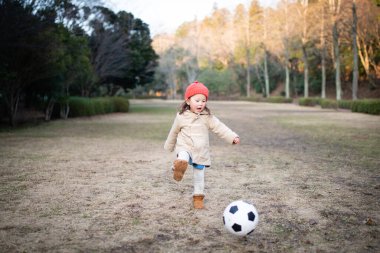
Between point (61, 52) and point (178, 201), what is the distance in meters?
13.5

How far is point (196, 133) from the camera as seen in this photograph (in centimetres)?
425

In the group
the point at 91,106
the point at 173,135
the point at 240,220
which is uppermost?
the point at 91,106

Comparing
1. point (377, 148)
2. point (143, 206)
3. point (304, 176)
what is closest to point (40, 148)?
point (143, 206)

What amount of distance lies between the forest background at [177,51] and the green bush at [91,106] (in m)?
0.62

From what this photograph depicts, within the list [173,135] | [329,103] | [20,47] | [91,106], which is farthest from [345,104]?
[173,135]

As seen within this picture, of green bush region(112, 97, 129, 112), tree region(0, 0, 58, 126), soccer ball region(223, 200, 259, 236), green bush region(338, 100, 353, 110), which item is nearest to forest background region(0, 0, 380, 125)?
tree region(0, 0, 58, 126)

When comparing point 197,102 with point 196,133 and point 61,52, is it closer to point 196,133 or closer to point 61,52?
point 196,133

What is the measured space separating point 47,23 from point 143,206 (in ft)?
41.7

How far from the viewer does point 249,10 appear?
162 feet

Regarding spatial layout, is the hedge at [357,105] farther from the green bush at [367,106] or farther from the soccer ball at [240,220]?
the soccer ball at [240,220]

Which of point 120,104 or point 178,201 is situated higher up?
point 120,104

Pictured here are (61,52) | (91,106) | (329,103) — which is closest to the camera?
(61,52)

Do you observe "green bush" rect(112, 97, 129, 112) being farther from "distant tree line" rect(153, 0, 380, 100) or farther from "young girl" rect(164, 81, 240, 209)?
"young girl" rect(164, 81, 240, 209)

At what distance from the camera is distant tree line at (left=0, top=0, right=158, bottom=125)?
13406mm
